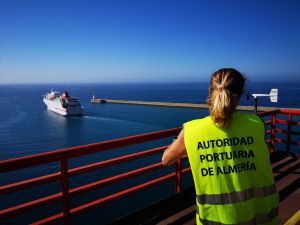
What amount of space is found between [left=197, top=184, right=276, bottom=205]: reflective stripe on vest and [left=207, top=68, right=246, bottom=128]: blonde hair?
0.36 metres

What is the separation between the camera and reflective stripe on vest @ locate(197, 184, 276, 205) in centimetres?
141

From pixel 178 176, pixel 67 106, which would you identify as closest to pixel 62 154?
pixel 178 176

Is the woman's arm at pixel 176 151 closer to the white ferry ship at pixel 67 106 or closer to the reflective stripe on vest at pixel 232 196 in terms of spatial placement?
the reflective stripe on vest at pixel 232 196

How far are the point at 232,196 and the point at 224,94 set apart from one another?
535mm

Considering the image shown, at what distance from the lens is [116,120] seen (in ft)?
185

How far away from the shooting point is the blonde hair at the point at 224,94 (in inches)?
55.4

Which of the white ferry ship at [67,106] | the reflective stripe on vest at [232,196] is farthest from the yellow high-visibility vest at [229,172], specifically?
the white ferry ship at [67,106]

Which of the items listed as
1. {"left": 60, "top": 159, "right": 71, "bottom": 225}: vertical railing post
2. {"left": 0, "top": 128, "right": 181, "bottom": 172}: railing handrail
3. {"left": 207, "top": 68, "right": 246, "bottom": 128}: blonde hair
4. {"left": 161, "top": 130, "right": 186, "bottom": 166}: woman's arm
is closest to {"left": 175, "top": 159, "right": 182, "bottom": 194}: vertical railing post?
{"left": 0, "top": 128, "right": 181, "bottom": 172}: railing handrail

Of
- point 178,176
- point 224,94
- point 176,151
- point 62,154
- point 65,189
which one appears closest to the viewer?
point 224,94

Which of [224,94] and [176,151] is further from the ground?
[224,94]

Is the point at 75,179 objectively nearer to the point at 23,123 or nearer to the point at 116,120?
the point at 116,120

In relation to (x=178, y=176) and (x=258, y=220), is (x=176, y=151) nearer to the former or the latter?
(x=258, y=220)

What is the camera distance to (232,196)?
1414mm

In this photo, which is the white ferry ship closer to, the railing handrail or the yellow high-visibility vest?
the railing handrail
